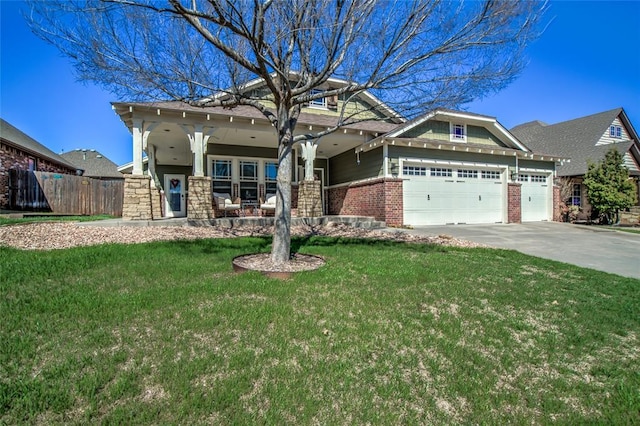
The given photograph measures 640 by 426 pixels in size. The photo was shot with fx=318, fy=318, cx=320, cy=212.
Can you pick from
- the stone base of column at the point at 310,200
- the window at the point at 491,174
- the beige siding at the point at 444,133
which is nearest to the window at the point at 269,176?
the stone base of column at the point at 310,200

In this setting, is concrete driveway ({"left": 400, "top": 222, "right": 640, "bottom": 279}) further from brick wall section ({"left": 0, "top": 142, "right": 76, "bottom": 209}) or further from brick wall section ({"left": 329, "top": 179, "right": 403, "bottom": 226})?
brick wall section ({"left": 0, "top": 142, "right": 76, "bottom": 209})

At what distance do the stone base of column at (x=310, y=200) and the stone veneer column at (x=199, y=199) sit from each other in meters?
2.99

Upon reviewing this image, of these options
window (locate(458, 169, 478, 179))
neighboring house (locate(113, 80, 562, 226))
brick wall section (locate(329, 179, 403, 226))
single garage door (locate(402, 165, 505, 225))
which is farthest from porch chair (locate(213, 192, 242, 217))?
window (locate(458, 169, 478, 179))

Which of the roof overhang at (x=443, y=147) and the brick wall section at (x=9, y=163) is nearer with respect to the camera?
the roof overhang at (x=443, y=147)

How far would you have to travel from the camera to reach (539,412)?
7.40 feet

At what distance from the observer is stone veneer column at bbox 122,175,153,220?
356 inches

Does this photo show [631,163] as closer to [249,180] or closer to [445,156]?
[445,156]

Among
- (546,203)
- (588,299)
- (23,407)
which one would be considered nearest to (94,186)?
(23,407)

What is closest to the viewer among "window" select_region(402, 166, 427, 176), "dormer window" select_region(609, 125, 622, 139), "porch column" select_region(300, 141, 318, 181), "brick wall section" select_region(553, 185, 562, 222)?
"porch column" select_region(300, 141, 318, 181)

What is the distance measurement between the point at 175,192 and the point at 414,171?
34.7 ft

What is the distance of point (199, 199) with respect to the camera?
945cm

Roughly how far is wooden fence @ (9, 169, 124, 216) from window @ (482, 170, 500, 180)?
663 inches

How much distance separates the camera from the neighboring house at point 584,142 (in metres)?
17.9

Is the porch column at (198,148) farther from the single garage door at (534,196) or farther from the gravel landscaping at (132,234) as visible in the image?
the single garage door at (534,196)
